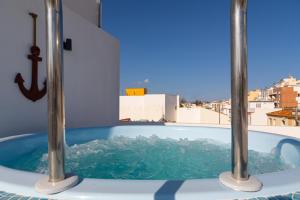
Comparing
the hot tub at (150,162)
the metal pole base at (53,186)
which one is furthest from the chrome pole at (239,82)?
the metal pole base at (53,186)

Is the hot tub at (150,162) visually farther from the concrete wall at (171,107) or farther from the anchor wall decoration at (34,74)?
the concrete wall at (171,107)

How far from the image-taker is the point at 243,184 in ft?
2.85

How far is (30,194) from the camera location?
2.89 ft

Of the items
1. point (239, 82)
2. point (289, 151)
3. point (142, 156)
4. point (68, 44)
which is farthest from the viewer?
point (68, 44)

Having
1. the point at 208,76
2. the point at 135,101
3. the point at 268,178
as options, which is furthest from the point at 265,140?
the point at 208,76

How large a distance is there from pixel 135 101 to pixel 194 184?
504 inches

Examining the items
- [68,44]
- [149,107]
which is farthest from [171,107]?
[68,44]

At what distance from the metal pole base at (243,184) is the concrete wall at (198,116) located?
42.1ft

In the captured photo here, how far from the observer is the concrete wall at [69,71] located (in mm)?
2766

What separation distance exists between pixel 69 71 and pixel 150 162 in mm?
2390

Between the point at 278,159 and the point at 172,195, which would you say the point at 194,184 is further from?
the point at 278,159

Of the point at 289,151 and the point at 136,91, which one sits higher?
the point at 136,91

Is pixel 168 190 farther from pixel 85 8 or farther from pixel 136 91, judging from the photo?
pixel 136 91

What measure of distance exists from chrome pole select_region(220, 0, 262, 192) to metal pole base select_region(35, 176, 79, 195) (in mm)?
658
